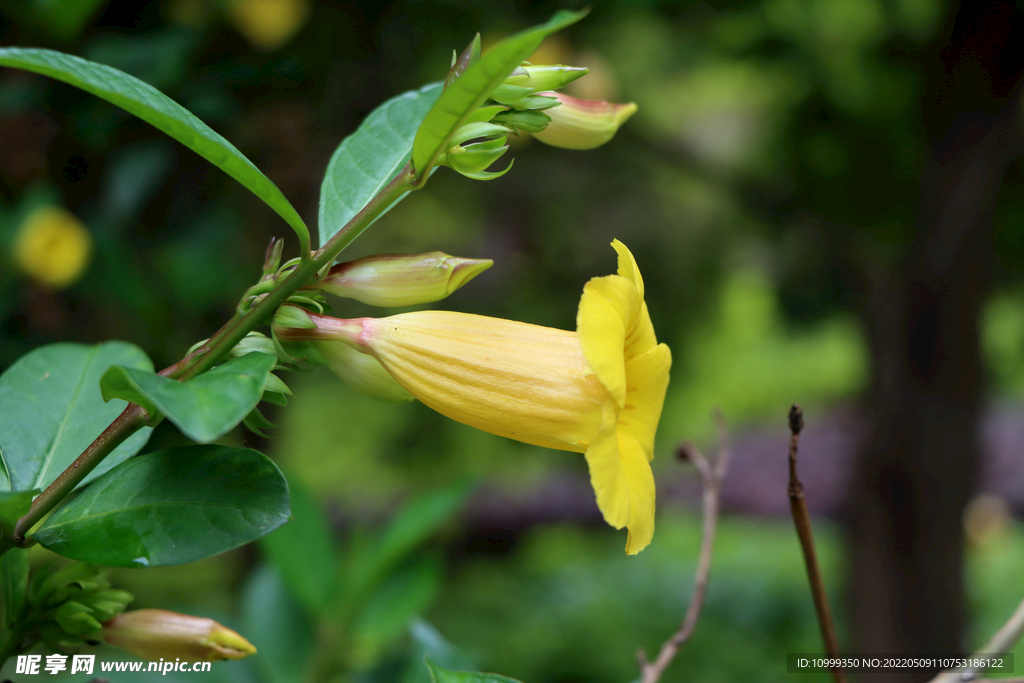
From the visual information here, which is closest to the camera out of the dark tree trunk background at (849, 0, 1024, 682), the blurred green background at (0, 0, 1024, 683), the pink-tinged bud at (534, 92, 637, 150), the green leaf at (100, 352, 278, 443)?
the green leaf at (100, 352, 278, 443)

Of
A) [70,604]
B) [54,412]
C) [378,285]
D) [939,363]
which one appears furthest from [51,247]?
[939,363]

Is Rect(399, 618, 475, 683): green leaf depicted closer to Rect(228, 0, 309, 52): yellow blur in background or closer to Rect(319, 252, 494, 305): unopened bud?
Rect(319, 252, 494, 305): unopened bud

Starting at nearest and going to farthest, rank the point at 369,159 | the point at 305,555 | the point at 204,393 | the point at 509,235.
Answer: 1. the point at 204,393
2. the point at 369,159
3. the point at 305,555
4. the point at 509,235

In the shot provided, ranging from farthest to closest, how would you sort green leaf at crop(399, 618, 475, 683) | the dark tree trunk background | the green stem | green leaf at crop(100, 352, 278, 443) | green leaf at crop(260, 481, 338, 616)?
the dark tree trunk background
green leaf at crop(260, 481, 338, 616)
green leaf at crop(399, 618, 475, 683)
the green stem
green leaf at crop(100, 352, 278, 443)

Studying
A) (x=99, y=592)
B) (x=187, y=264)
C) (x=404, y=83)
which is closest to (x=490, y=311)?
(x=404, y=83)

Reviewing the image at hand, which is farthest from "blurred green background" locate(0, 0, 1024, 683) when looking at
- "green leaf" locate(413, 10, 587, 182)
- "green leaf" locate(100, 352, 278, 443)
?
"green leaf" locate(413, 10, 587, 182)

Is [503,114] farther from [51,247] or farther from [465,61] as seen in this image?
[51,247]

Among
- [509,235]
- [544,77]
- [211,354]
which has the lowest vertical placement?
[509,235]

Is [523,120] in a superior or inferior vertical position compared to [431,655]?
superior
